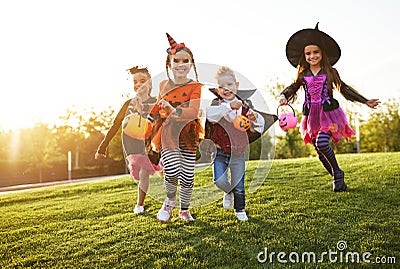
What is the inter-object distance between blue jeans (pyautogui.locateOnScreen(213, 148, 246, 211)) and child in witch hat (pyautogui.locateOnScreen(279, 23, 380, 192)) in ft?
3.22

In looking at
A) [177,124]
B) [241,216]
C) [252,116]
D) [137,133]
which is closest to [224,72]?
[252,116]

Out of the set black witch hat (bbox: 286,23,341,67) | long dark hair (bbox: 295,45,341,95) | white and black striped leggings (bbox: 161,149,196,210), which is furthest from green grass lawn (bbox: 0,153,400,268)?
black witch hat (bbox: 286,23,341,67)

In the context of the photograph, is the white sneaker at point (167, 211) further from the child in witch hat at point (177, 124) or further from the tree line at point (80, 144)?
the tree line at point (80, 144)

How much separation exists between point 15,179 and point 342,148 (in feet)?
62.7

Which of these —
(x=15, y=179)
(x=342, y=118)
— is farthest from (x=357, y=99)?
(x=15, y=179)

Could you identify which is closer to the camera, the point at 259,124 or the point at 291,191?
the point at 259,124

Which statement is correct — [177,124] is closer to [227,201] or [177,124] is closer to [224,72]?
[224,72]

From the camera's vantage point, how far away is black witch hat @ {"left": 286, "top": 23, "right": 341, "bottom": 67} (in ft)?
16.6

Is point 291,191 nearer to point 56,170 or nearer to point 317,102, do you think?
point 317,102

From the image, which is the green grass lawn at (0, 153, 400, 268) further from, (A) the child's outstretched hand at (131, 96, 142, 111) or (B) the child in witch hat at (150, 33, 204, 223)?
(A) the child's outstretched hand at (131, 96, 142, 111)

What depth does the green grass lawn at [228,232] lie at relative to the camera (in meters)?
3.49

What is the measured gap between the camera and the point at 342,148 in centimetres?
2494

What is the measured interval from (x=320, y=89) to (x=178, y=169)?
2075mm

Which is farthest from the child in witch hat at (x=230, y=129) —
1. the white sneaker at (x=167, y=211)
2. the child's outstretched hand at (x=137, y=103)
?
the child's outstretched hand at (x=137, y=103)
